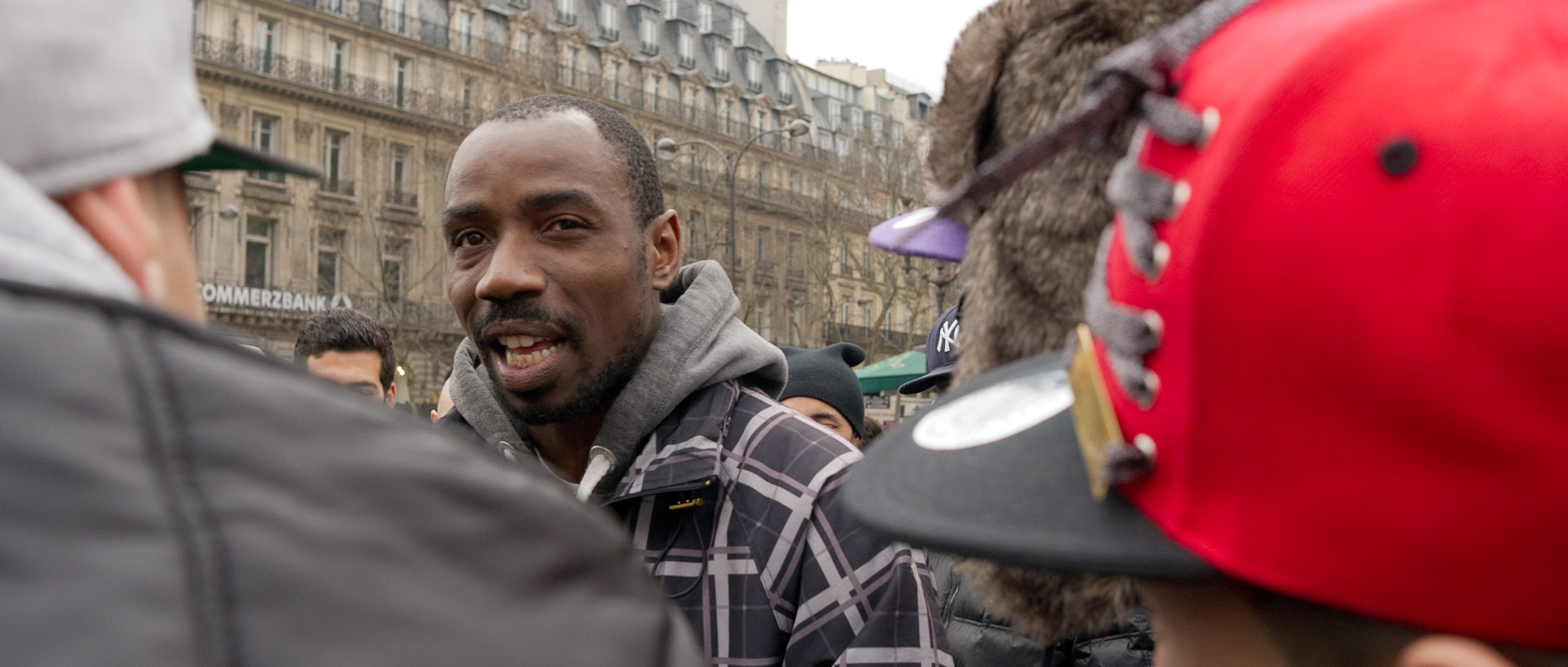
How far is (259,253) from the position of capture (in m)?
32.4

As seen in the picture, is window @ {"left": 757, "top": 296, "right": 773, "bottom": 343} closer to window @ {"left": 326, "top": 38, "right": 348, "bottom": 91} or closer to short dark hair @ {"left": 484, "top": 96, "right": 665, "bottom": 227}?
window @ {"left": 326, "top": 38, "right": 348, "bottom": 91}

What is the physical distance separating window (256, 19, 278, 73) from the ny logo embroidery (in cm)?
3250

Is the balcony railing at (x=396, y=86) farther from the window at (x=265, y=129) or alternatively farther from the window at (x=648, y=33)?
the window at (x=648, y=33)

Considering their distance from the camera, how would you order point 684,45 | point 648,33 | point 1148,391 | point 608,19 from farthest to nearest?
point 684,45 → point 648,33 → point 608,19 → point 1148,391

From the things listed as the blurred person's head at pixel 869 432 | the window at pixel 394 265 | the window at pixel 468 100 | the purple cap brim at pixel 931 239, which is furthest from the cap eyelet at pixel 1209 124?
the window at pixel 394 265

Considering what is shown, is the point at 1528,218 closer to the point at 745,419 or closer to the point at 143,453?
the point at 143,453

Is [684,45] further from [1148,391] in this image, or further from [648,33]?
[1148,391]

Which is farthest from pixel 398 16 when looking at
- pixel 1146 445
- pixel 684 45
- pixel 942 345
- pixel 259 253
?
pixel 1146 445

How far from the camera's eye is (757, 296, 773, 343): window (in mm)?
37456

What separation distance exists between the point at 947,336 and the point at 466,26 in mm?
36828

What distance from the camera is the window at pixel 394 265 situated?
30906mm

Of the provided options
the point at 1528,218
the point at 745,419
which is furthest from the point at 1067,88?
the point at 745,419

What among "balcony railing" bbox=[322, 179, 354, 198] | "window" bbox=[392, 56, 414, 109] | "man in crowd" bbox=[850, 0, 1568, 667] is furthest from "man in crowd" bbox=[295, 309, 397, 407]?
"window" bbox=[392, 56, 414, 109]

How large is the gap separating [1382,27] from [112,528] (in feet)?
2.80
